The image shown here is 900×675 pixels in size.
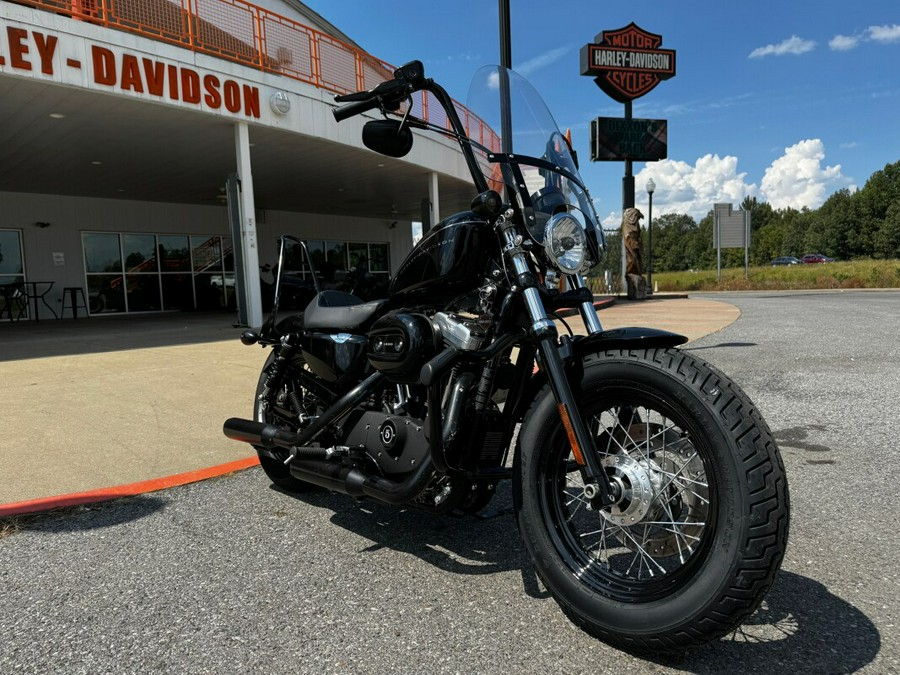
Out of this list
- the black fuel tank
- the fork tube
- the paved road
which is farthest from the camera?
the black fuel tank

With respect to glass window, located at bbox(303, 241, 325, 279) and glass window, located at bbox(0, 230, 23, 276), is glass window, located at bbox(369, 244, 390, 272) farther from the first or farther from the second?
glass window, located at bbox(0, 230, 23, 276)

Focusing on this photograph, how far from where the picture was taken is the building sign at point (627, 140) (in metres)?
22.8

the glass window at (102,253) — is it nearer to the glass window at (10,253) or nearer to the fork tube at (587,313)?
the glass window at (10,253)

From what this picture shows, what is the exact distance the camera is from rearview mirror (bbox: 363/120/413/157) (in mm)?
2393

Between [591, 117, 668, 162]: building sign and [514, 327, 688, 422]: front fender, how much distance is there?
22.4 meters

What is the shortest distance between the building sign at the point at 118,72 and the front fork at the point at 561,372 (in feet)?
31.3

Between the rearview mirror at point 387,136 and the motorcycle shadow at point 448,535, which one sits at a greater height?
the rearview mirror at point 387,136

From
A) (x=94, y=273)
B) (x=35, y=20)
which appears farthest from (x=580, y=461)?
(x=94, y=273)

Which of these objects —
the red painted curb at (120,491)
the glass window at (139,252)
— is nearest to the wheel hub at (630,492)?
the red painted curb at (120,491)

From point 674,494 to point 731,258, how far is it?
10563 centimetres

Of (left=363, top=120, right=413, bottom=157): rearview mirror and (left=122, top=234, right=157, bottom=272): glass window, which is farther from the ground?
(left=122, top=234, right=157, bottom=272): glass window

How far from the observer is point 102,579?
246cm

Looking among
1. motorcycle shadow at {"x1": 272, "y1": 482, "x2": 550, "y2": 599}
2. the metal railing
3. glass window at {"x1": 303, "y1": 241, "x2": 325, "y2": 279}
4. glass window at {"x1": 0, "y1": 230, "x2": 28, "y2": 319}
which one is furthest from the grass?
motorcycle shadow at {"x1": 272, "y1": 482, "x2": 550, "y2": 599}

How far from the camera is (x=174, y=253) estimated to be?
20406 mm
